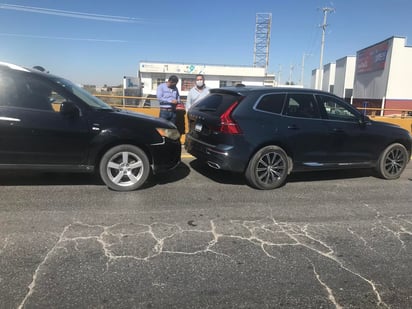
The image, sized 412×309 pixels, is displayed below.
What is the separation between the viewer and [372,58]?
45.5 m

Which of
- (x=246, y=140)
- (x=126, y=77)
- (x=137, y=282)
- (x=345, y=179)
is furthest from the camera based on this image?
(x=126, y=77)

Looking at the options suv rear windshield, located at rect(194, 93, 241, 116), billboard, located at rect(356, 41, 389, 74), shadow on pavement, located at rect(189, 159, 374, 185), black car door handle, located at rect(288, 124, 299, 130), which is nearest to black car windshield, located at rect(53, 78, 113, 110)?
suv rear windshield, located at rect(194, 93, 241, 116)

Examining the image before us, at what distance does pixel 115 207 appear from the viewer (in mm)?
4668

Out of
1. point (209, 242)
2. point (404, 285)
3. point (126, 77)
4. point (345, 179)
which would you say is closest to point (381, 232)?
point (404, 285)

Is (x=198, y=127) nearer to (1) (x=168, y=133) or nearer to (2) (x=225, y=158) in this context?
(1) (x=168, y=133)

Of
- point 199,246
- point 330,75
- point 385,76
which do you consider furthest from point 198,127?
point 330,75

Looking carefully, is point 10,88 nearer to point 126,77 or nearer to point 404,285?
point 404,285

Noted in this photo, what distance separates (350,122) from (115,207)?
166 inches

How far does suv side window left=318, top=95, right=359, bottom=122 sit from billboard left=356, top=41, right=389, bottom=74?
41460mm

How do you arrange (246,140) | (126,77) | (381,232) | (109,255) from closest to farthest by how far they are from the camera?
(109,255) < (381,232) < (246,140) < (126,77)

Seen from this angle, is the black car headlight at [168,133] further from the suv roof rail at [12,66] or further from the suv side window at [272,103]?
the suv roof rail at [12,66]

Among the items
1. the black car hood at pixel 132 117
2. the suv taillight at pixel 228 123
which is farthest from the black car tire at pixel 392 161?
the black car hood at pixel 132 117

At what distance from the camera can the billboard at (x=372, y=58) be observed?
42.7 m

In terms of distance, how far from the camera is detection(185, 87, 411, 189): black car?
5.53 metres
